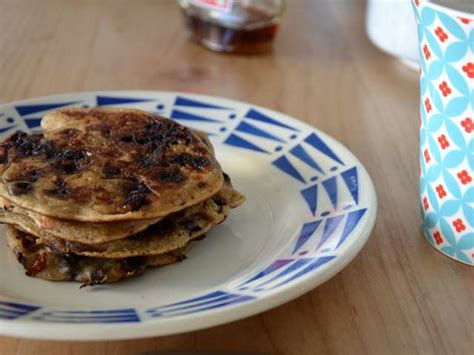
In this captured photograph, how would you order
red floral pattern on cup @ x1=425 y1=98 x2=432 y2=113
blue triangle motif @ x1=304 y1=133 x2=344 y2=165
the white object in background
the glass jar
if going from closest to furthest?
red floral pattern on cup @ x1=425 y1=98 x2=432 y2=113
blue triangle motif @ x1=304 y1=133 x2=344 y2=165
the white object in background
the glass jar

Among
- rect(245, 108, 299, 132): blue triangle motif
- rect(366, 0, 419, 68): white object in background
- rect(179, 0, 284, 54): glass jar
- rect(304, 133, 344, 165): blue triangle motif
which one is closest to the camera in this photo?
rect(304, 133, 344, 165): blue triangle motif

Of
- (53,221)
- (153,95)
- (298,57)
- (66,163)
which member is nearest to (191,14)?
(298,57)

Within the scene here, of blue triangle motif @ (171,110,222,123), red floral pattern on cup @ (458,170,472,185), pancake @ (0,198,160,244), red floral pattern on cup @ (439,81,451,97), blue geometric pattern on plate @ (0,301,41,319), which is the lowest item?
blue triangle motif @ (171,110,222,123)

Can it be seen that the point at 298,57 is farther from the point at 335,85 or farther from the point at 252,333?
the point at 252,333

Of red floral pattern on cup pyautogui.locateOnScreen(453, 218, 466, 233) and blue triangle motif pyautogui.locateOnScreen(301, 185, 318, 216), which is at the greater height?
red floral pattern on cup pyautogui.locateOnScreen(453, 218, 466, 233)

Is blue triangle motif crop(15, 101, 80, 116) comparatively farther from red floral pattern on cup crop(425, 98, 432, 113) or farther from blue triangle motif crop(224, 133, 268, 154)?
red floral pattern on cup crop(425, 98, 432, 113)

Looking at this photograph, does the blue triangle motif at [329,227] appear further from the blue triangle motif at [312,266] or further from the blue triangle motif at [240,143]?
the blue triangle motif at [240,143]

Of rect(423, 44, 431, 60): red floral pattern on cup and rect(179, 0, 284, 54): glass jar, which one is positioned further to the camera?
rect(179, 0, 284, 54): glass jar

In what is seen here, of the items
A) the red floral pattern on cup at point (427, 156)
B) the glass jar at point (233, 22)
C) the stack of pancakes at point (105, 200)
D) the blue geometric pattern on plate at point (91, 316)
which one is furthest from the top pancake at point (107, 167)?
the glass jar at point (233, 22)

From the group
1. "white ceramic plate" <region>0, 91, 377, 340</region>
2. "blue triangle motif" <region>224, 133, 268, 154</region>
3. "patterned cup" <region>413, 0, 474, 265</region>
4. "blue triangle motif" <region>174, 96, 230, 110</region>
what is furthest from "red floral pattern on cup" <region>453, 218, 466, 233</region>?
"blue triangle motif" <region>174, 96, 230, 110</region>
